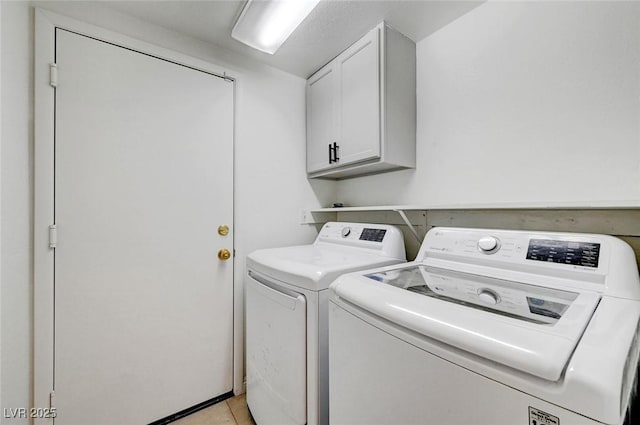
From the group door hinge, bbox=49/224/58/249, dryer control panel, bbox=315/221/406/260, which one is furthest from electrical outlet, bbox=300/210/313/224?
door hinge, bbox=49/224/58/249

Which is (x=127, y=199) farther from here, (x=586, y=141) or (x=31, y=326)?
(x=586, y=141)

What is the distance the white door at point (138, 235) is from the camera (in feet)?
4.22

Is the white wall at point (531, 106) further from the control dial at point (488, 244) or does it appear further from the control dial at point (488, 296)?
the control dial at point (488, 296)

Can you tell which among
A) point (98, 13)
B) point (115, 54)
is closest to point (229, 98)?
point (115, 54)

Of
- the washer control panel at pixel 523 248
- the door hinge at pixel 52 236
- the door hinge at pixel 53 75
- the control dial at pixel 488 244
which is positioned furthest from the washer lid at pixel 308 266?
the door hinge at pixel 53 75

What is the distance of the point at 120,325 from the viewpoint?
140cm

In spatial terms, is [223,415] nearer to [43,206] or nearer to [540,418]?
[43,206]

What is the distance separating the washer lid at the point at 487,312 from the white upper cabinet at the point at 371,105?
0.83m

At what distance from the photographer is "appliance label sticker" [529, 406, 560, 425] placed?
45cm

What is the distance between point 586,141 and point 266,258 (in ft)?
5.05

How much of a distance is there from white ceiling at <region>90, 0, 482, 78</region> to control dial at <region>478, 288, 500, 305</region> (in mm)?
1460

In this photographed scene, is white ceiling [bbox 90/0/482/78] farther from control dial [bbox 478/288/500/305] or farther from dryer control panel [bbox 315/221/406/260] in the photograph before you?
control dial [bbox 478/288/500/305]

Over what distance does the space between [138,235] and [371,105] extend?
1.54 meters

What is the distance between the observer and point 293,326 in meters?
1.12
